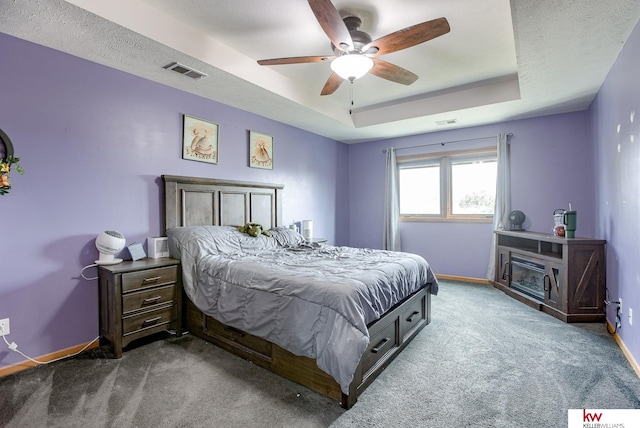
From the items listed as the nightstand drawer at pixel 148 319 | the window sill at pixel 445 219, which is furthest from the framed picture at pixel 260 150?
the window sill at pixel 445 219

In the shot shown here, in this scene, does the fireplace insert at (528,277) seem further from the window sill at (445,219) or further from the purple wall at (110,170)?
the window sill at (445,219)

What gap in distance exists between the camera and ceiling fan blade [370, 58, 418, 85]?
257cm

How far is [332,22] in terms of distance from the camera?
1.98m

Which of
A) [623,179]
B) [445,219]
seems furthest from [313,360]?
[445,219]

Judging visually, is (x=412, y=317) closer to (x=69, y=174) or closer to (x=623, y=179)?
(x=623, y=179)

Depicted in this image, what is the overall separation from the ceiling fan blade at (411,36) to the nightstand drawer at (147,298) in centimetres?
269

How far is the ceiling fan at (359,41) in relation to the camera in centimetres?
194

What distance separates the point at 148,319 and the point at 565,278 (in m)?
4.25

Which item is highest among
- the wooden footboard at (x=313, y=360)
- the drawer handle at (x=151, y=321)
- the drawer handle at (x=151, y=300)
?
the drawer handle at (x=151, y=300)

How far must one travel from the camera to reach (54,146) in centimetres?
254

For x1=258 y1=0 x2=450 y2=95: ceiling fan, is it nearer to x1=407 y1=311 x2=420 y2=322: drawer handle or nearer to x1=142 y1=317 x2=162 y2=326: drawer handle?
x1=407 y1=311 x2=420 y2=322: drawer handle

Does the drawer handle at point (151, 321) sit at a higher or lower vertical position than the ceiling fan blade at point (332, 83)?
lower

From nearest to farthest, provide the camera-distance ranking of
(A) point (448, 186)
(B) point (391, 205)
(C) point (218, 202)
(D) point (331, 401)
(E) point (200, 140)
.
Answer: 1. (D) point (331, 401)
2. (E) point (200, 140)
3. (C) point (218, 202)
4. (A) point (448, 186)
5. (B) point (391, 205)

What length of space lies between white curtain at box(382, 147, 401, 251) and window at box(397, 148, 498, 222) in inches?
6.2
